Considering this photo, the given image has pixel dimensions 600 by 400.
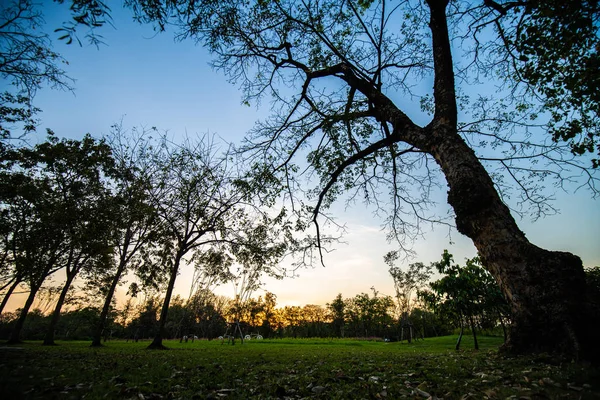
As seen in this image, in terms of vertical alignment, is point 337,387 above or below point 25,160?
below

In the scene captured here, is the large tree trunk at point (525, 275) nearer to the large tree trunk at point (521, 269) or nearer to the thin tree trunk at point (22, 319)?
the large tree trunk at point (521, 269)

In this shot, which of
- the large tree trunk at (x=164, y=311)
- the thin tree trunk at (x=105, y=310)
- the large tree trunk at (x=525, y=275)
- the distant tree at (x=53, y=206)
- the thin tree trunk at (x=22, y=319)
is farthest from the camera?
the thin tree trunk at (x=22, y=319)

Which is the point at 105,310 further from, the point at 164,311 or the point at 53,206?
the point at 53,206

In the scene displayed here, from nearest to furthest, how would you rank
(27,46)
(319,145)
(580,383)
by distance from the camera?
(580,383) → (27,46) → (319,145)

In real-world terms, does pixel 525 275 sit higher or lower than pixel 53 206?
lower

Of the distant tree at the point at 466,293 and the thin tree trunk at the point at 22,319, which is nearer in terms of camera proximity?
the distant tree at the point at 466,293

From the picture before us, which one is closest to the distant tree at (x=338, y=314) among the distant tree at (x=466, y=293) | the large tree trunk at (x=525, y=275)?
the distant tree at (x=466, y=293)

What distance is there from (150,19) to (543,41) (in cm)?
823

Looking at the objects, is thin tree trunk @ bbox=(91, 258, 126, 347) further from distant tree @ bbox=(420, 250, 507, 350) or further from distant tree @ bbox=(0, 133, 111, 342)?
distant tree @ bbox=(420, 250, 507, 350)

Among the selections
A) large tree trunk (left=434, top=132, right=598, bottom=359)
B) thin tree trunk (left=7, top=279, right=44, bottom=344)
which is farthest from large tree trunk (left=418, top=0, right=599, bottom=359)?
thin tree trunk (left=7, top=279, right=44, bottom=344)

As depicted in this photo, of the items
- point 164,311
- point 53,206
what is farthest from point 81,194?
point 164,311

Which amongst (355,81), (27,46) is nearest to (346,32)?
Result: (355,81)

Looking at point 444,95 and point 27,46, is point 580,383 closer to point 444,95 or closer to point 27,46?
point 444,95

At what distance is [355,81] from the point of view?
308 inches
